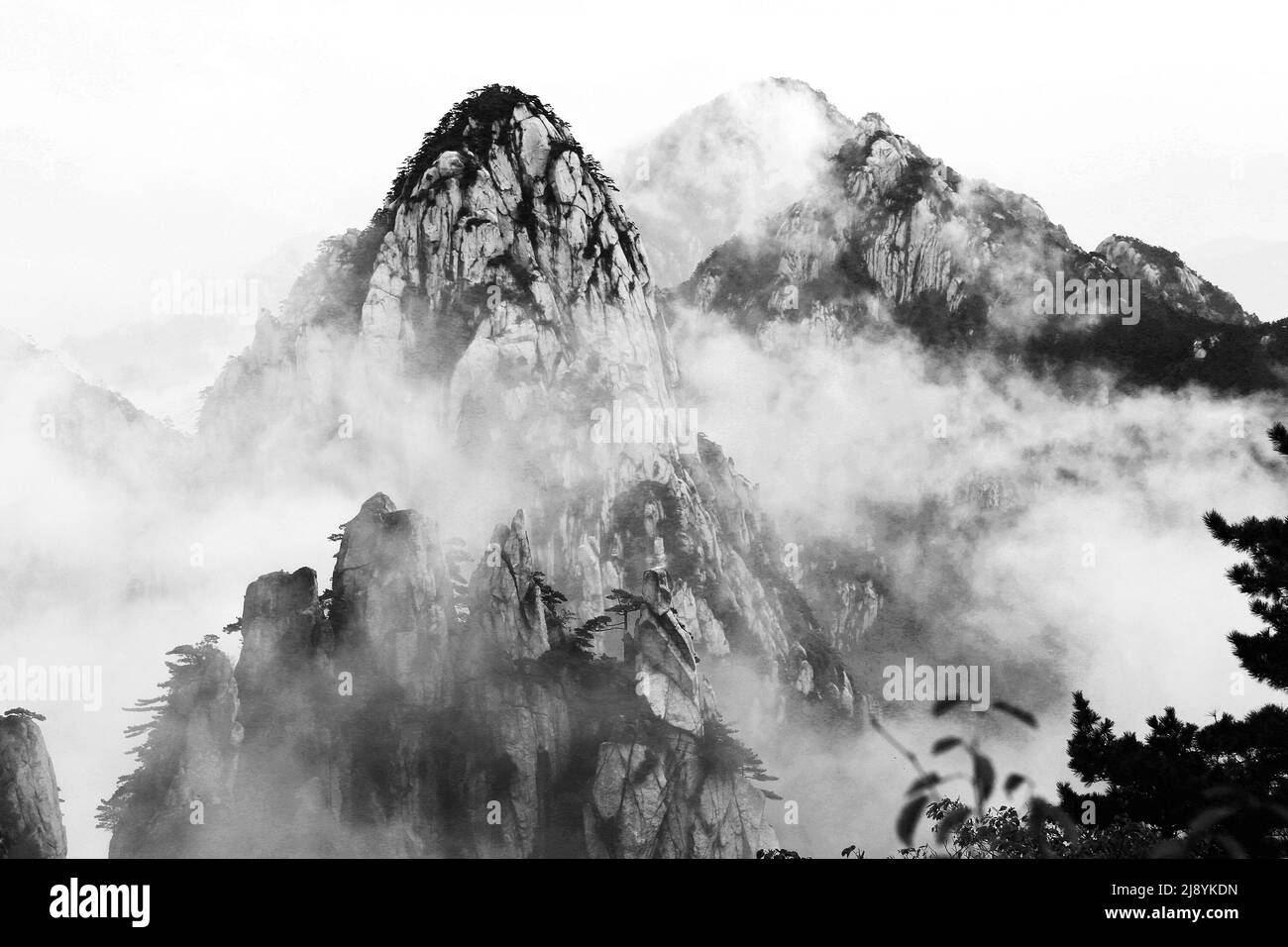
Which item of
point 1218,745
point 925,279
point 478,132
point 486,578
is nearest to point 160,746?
point 486,578

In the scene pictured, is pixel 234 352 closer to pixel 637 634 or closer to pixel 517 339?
pixel 517 339

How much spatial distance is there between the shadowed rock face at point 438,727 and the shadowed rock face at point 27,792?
7.48 metres

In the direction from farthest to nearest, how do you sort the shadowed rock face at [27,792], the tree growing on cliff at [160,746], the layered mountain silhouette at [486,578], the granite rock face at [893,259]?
the granite rock face at [893,259] < the layered mountain silhouette at [486,578] < the tree growing on cliff at [160,746] < the shadowed rock face at [27,792]

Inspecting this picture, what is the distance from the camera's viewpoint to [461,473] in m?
113

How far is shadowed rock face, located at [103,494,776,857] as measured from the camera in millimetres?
86750

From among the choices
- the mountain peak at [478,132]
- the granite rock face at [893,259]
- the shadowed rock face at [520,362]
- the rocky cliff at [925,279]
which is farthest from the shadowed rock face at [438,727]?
the granite rock face at [893,259]

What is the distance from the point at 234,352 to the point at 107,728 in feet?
155

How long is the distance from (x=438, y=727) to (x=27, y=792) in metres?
29.7

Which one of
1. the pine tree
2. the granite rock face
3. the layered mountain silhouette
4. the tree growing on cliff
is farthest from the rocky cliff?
the pine tree

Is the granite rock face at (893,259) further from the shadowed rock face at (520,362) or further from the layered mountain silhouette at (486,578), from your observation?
the shadowed rock face at (520,362)

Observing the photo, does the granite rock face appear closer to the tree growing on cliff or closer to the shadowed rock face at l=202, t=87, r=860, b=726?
the shadowed rock face at l=202, t=87, r=860, b=726

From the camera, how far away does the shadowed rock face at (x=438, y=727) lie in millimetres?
86750

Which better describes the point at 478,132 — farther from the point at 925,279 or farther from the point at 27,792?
the point at 925,279

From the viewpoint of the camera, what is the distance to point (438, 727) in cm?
9288
